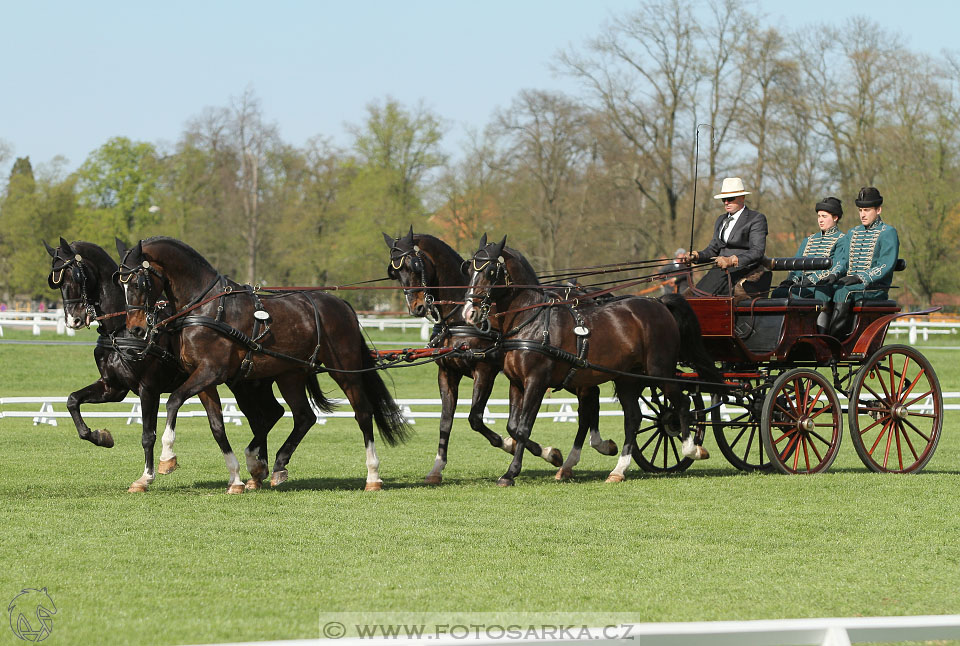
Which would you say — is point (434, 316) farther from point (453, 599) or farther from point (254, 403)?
point (453, 599)

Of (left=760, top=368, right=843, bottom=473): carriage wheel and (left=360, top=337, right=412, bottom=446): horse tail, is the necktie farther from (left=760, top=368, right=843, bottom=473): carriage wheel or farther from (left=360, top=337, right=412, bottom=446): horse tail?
(left=360, top=337, right=412, bottom=446): horse tail

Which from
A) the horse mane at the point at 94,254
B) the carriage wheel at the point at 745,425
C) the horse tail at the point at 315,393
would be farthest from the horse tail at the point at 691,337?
the horse mane at the point at 94,254

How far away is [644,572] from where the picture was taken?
649 cm

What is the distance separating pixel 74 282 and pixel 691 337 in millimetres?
5650

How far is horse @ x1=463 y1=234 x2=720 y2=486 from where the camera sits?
10602mm

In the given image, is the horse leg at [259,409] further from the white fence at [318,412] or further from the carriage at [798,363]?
the white fence at [318,412]

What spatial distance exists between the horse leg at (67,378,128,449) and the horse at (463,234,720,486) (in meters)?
3.38

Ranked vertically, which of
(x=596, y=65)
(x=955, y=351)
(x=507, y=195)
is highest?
(x=596, y=65)

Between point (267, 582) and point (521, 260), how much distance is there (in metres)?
5.36

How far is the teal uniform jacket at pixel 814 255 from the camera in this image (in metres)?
11.5

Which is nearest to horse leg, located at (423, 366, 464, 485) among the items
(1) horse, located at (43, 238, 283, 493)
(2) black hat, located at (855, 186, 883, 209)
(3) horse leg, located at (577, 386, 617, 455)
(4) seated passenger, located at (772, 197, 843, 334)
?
(3) horse leg, located at (577, 386, 617, 455)

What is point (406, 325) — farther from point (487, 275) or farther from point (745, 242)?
point (487, 275)

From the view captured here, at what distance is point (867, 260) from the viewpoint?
11.2 meters

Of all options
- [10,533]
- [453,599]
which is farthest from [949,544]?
[10,533]
